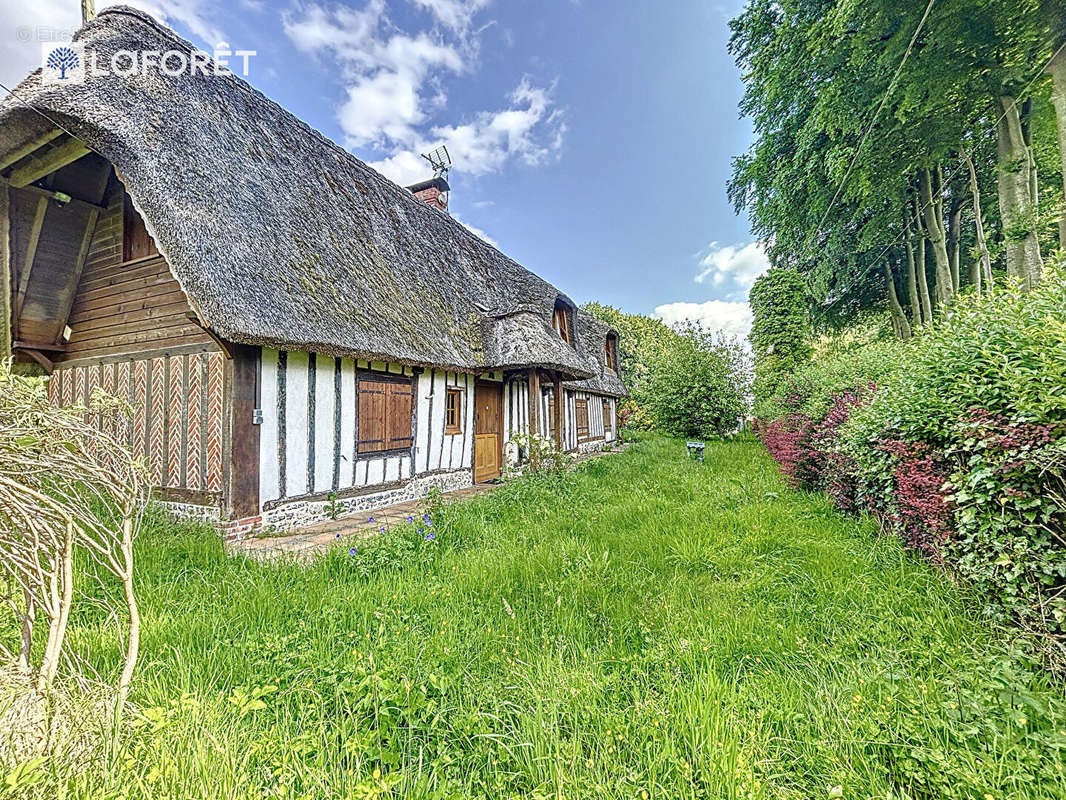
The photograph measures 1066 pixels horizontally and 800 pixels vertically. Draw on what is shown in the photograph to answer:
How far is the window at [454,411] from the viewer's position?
7898mm

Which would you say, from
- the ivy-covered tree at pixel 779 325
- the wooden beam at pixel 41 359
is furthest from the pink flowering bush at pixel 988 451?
the ivy-covered tree at pixel 779 325

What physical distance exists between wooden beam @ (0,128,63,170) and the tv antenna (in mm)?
9623

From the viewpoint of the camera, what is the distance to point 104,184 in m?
5.61

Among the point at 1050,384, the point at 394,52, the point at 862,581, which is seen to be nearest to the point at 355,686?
the point at 862,581

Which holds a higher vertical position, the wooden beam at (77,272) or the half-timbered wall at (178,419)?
the wooden beam at (77,272)

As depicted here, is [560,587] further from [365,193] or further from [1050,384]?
[365,193]

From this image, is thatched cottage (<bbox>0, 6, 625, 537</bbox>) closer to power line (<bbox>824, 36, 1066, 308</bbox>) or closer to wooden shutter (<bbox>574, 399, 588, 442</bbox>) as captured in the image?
wooden shutter (<bbox>574, 399, 588, 442</bbox>)

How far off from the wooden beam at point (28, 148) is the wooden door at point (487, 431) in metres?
6.40

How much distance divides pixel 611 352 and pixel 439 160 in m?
9.80

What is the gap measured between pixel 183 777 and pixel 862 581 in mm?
3900

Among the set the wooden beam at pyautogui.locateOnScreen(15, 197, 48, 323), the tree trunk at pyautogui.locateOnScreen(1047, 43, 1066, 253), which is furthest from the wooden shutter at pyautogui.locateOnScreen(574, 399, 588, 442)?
the wooden beam at pyautogui.locateOnScreen(15, 197, 48, 323)

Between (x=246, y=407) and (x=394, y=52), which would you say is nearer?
(x=246, y=407)

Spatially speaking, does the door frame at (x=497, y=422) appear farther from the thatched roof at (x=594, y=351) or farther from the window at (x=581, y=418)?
the window at (x=581, y=418)

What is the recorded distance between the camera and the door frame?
27.9 ft
